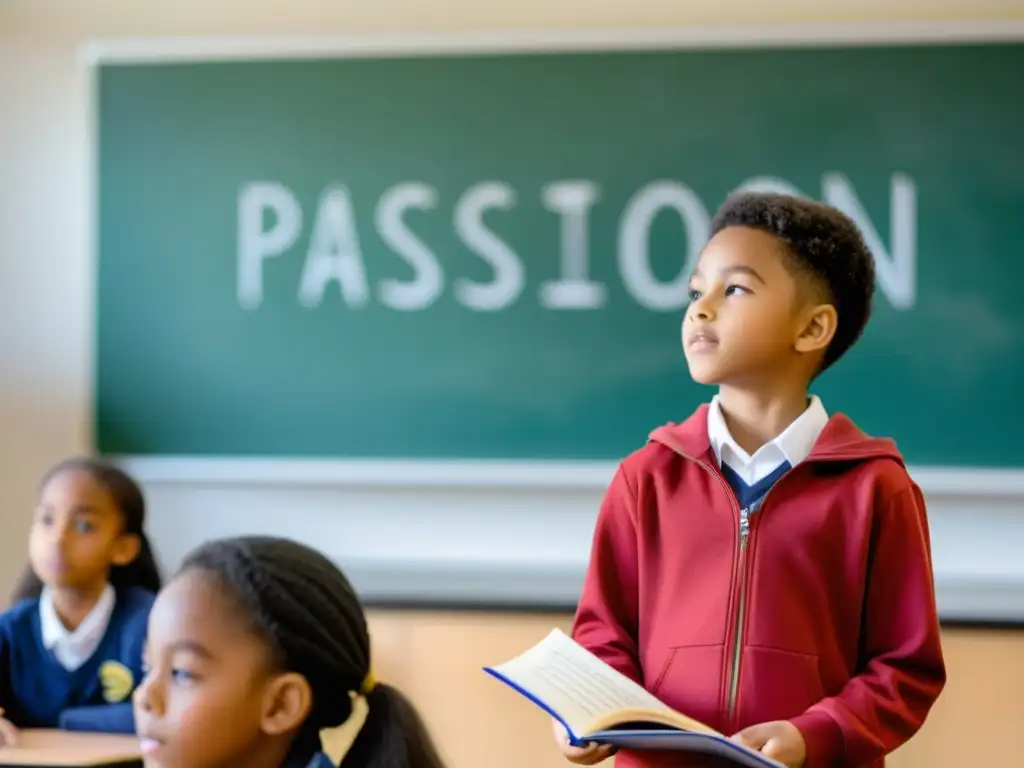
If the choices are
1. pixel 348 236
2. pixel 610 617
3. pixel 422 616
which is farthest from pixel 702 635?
pixel 348 236

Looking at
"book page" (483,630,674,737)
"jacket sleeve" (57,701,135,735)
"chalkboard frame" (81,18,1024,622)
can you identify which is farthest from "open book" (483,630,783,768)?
"chalkboard frame" (81,18,1024,622)

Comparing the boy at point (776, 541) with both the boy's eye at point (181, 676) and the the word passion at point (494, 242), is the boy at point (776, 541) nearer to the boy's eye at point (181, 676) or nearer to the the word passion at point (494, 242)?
the boy's eye at point (181, 676)

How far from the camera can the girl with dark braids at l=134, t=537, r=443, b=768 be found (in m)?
1.03

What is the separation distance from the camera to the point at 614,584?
1.26m

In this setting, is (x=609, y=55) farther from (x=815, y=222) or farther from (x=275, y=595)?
→ (x=275, y=595)

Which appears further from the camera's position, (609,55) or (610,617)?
(609,55)

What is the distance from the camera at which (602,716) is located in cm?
103

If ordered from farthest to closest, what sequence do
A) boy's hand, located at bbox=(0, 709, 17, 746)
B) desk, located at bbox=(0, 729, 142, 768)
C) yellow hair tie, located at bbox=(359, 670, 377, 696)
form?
boy's hand, located at bbox=(0, 709, 17, 746) < desk, located at bbox=(0, 729, 142, 768) < yellow hair tie, located at bbox=(359, 670, 377, 696)

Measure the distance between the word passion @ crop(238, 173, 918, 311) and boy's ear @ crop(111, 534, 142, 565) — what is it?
82cm

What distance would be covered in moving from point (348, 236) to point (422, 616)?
912 millimetres

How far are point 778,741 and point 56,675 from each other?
4.17 feet

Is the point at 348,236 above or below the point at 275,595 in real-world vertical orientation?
above

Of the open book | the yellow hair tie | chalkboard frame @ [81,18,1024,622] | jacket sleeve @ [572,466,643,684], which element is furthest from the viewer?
chalkboard frame @ [81,18,1024,622]

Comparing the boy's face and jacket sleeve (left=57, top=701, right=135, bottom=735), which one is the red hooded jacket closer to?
the boy's face
